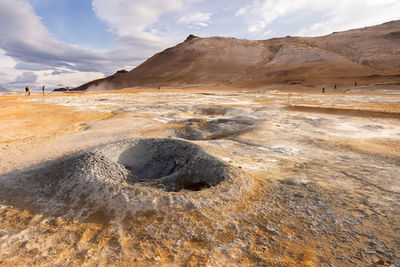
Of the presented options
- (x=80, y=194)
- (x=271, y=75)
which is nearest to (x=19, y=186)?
(x=80, y=194)

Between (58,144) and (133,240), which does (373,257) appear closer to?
(133,240)

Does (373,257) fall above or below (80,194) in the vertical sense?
below

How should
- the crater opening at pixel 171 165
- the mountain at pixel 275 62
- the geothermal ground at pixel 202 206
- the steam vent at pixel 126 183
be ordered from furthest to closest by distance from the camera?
1. the mountain at pixel 275 62
2. the crater opening at pixel 171 165
3. the steam vent at pixel 126 183
4. the geothermal ground at pixel 202 206

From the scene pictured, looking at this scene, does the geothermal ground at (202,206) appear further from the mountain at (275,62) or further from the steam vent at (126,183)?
the mountain at (275,62)

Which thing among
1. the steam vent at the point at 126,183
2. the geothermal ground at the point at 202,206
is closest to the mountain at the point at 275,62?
the geothermal ground at the point at 202,206

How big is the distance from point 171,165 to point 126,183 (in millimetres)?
1086

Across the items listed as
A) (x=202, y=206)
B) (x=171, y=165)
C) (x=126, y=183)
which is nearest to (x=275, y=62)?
(x=171, y=165)

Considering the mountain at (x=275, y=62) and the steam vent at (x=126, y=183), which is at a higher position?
the mountain at (x=275, y=62)

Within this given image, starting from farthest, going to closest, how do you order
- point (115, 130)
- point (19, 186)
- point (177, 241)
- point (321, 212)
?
point (115, 130) < point (19, 186) < point (321, 212) < point (177, 241)

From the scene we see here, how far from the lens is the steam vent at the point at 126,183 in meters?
2.30

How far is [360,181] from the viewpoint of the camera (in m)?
2.98

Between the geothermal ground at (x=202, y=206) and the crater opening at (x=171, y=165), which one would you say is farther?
the crater opening at (x=171, y=165)

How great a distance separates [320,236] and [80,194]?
2.35 metres

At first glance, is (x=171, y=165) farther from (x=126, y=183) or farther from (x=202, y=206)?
(x=202, y=206)
